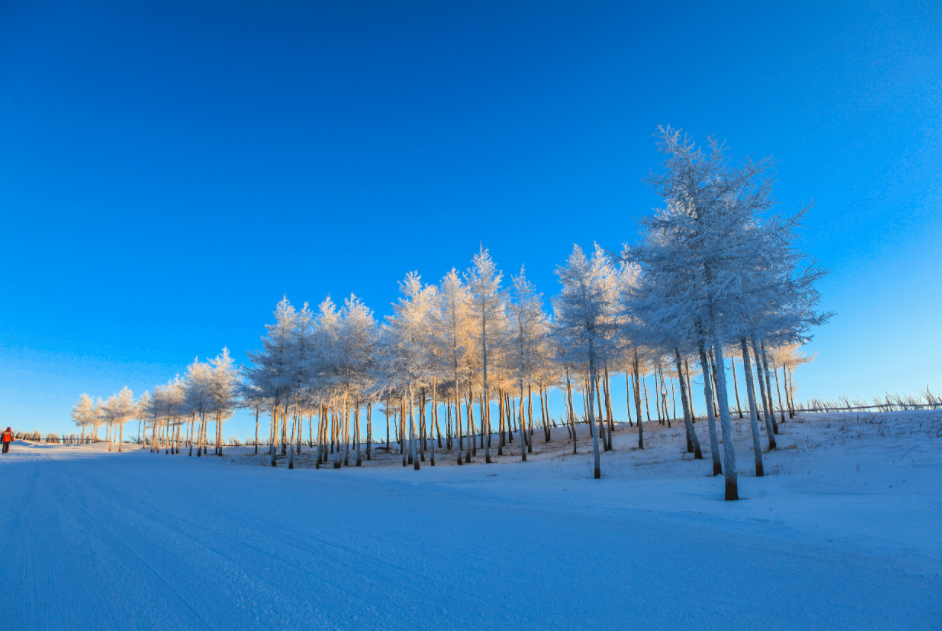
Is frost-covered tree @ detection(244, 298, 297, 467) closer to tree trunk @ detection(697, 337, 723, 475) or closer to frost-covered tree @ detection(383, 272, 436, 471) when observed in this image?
frost-covered tree @ detection(383, 272, 436, 471)

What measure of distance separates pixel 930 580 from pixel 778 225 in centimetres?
1001

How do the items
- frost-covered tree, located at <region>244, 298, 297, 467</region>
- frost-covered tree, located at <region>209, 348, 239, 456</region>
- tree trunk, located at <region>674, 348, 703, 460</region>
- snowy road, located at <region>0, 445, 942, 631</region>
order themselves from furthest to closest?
frost-covered tree, located at <region>209, 348, 239, 456</region>, frost-covered tree, located at <region>244, 298, 297, 467</region>, tree trunk, located at <region>674, 348, 703, 460</region>, snowy road, located at <region>0, 445, 942, 631</region>

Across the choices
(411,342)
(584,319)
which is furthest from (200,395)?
(584,319)

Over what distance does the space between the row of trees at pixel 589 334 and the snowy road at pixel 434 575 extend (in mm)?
6074

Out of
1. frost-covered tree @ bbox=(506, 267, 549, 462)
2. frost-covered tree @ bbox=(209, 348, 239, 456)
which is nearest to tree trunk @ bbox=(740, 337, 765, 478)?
frost-covered tree @ bbox=(506, 267, 549, 462)

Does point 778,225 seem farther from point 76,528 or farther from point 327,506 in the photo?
point 76,528

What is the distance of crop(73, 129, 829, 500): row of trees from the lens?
438 inches

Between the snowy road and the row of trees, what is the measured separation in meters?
6.07

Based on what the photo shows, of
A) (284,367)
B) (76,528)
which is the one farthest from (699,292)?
(284,367)

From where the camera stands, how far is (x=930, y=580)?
3963 millimetres

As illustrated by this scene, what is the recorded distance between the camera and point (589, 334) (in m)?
18.3

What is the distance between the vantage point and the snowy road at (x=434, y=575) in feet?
10.4

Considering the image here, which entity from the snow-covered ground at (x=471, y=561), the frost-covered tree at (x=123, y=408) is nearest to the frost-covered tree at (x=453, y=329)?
the snow-covered ground at (x=471, y=561)

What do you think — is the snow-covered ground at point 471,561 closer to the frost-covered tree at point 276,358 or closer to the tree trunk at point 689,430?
the tree trunk at point 689,430
